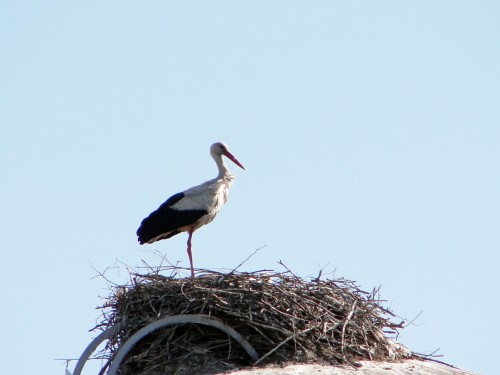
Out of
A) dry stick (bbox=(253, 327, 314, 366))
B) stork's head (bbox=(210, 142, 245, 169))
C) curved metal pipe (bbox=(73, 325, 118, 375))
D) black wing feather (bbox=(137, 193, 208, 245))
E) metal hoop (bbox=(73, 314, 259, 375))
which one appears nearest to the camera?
dry stick (bbox=(253, 327, 314, 366))

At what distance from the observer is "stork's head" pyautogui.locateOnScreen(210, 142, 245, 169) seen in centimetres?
1524

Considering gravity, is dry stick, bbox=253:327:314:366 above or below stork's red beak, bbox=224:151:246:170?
below

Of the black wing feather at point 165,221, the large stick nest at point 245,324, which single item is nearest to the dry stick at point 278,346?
the large stick nest at point 245,324

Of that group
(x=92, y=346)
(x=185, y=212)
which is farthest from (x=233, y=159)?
(x=92, y=346)

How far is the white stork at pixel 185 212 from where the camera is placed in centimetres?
1402

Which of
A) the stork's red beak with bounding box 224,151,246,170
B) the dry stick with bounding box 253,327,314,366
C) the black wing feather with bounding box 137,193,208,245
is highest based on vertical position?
the stork's red beak with bounding box 224,151,246,170

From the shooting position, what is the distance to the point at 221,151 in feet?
50.1

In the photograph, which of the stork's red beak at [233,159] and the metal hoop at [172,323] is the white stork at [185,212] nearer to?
the stork's red beak at [233,159]

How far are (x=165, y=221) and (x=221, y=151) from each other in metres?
1.67

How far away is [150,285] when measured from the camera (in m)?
10.9

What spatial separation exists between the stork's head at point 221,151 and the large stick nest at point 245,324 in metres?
4.41

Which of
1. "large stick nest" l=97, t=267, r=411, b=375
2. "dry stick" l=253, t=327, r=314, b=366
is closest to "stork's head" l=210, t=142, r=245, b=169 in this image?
"large stick nest" l=97, t=267, r=411, b=375

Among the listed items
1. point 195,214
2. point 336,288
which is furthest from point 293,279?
point 195,214

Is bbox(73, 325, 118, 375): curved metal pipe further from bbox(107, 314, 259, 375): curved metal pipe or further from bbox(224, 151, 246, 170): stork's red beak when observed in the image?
bbox(224, 151, 246, 170): stork's red beak
